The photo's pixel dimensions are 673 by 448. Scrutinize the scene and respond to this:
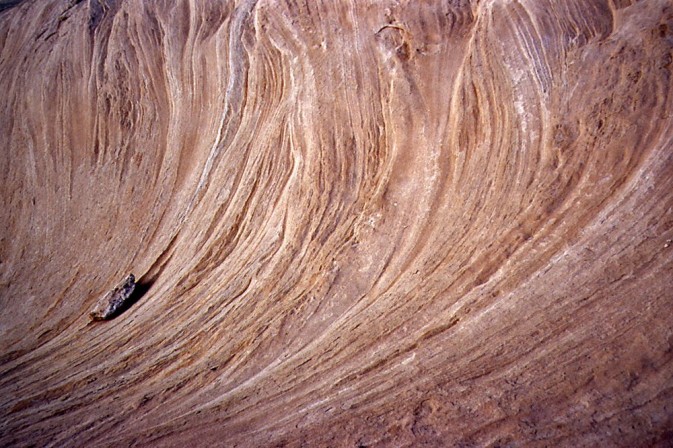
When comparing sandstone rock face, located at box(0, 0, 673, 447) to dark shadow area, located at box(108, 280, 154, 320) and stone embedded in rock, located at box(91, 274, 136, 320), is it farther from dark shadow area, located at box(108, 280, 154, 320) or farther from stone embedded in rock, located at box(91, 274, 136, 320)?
stone embedded in rock, located at box(91, 274, 136, 320)

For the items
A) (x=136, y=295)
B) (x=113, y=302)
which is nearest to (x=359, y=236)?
(x=136, y=295)

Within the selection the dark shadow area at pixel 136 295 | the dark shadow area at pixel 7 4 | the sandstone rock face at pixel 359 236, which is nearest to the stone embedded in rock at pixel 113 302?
the dark shadow area at pixel 136 295

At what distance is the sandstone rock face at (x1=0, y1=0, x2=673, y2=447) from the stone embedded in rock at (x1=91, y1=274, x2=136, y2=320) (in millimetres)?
387

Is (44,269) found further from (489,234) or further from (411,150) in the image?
(489,234)

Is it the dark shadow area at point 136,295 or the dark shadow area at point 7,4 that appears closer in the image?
the dark shadow area at point 136,295

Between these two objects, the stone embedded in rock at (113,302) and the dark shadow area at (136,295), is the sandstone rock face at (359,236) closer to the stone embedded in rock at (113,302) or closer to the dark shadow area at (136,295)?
the dark shadow area at (136,295)

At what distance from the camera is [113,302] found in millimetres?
8055

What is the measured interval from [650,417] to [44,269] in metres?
10.9

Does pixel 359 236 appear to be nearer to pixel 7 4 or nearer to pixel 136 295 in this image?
pixel 136 295

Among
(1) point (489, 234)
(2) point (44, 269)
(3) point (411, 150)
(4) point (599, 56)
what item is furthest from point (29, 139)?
(4) point (599, 56)

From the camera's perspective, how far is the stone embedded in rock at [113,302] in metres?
7.96

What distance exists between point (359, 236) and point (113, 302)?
13.9 feet

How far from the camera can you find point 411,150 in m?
7.84

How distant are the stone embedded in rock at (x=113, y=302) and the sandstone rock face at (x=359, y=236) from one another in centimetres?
39
